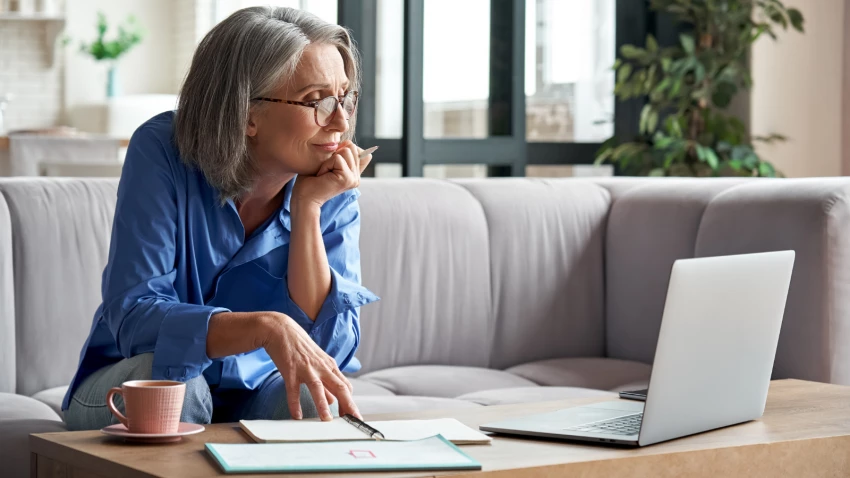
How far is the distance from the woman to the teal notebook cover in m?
0.40

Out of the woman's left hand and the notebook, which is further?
the woman's left hand

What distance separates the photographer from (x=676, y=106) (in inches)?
179

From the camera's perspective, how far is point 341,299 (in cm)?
176

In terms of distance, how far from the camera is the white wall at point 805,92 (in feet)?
14.4

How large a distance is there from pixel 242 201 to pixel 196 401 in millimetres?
384

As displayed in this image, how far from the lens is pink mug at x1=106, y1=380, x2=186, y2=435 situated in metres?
1.26

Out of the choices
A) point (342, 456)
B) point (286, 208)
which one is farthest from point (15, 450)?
point (342, 456)

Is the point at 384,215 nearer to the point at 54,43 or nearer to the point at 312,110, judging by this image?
the point at 312,110

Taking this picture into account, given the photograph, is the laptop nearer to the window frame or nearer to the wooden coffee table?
the wooden coffee table

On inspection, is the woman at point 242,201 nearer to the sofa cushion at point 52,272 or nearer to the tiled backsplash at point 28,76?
the sofa cushion at point 52,272

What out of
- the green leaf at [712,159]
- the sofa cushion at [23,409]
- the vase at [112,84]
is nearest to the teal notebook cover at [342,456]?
the sofa cushion at [23,409]

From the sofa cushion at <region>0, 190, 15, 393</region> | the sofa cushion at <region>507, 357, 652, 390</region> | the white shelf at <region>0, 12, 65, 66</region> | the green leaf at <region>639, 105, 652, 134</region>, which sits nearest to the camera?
the sofa cushion at <region>0, 190, 15, 393</region>

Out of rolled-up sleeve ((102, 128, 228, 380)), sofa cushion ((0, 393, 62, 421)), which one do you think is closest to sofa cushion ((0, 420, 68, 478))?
sofa cushion ((0, 393, 62, 421))

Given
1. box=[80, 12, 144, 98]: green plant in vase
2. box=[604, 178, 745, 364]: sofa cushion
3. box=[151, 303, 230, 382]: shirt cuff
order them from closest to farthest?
box=[151, 303, 230, 382]: shirt cuff < box=[604, 178, 745, 364]: sofa cushion < box=[80, 12, 144, 98]: green plant in vase
